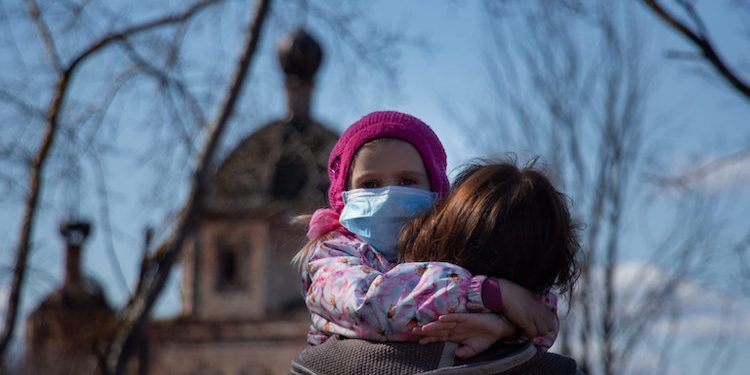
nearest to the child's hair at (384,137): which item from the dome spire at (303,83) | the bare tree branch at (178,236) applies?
the bare tree branch at (178,236)

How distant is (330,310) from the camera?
2.93m

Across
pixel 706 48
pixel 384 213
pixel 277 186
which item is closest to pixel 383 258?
pixel 384 213

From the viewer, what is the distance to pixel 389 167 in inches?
123

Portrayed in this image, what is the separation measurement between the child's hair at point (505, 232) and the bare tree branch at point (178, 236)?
7648mm

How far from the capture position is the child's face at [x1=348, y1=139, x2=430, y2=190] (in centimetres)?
313

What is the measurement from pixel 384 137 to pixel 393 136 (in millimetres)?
23

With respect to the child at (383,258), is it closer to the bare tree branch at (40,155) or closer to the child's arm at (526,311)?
the child's arm at (526,311)

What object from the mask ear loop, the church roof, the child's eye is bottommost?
the church roof

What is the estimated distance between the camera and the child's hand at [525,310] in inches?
110

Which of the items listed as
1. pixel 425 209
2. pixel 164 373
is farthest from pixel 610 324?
pixel 164 373

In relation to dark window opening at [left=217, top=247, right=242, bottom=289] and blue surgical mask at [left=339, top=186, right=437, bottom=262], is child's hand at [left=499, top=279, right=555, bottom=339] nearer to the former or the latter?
blue surgical mask at [left=339, top=186, right=437, bottom=262]

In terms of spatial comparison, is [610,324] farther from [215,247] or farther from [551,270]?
[215,247]

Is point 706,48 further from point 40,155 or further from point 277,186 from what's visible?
point 277,186

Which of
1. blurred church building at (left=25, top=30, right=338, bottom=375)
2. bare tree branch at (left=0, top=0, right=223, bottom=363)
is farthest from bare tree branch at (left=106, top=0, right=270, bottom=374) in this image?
blurred church building at (left=25, top=30, right=338, bottom=375)
